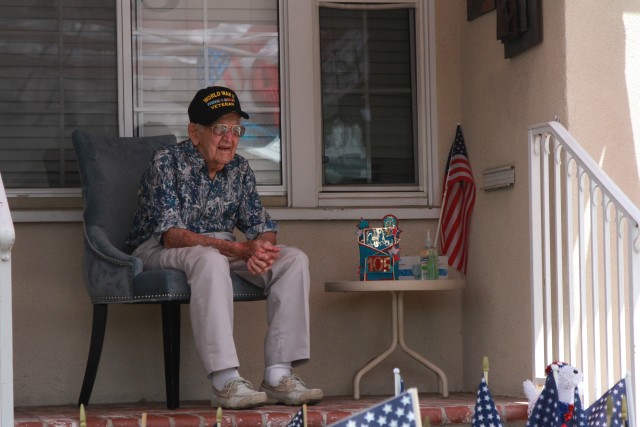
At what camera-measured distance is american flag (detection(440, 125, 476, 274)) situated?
16.7 ft

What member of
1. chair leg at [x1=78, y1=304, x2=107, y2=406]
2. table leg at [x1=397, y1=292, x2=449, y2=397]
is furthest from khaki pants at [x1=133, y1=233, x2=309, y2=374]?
table leg at [x1=397, y1=292, x2=449, y2=397]

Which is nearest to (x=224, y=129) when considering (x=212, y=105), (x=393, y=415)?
(x=212, y=105)

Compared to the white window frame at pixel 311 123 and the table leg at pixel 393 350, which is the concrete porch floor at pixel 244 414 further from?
the white window frame at pixel 311 123

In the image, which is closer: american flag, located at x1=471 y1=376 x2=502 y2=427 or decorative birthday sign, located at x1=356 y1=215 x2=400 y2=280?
american flag, located at x1=471 y1=376 x2=502 y2=427

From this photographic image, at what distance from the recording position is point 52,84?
5.12 meters

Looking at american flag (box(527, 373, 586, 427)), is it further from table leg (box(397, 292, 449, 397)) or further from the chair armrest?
table leg (box(397, 292, 449, 397))

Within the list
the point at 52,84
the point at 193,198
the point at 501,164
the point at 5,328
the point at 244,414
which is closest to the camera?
the point at 5,328

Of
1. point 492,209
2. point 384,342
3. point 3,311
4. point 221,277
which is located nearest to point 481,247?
point 492,209

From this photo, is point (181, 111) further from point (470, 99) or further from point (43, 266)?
point (470, 99)

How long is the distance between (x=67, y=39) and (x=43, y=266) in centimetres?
98

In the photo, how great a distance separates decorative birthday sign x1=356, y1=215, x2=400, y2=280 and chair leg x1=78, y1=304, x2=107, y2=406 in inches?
41.4

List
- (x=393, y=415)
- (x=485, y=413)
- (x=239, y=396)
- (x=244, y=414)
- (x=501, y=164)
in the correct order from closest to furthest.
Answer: (x=393, y=415) < (x=485, y=413) < (x=244, y=414) < (x=239, y=396) < (x=501, y=164)

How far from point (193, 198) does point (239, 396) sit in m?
0.83

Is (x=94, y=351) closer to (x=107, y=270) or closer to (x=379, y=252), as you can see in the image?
(x=107, y=270)
